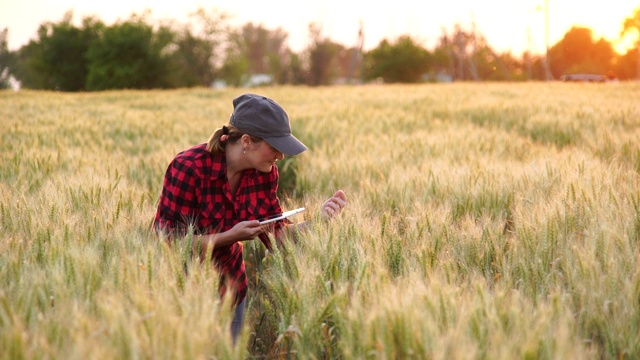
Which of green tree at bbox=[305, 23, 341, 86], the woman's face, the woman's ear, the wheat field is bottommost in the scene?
the wheat field

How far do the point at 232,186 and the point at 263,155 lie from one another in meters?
0.28

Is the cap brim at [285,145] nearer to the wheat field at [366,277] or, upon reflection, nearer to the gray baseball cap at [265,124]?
the gray baseball cap at [265,124]

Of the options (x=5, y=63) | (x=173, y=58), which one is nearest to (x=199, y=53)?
(x=173, y=58)

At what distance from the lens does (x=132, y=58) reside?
111ft

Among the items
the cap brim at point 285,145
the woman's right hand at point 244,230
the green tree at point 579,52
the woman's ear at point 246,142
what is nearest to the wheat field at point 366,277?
the woman's right hand at point 244,230

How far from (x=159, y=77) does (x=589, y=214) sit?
111ft

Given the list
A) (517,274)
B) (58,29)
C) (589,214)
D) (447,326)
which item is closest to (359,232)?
(517,274)

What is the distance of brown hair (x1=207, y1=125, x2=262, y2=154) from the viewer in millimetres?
2372

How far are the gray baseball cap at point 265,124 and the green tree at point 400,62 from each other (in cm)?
3802

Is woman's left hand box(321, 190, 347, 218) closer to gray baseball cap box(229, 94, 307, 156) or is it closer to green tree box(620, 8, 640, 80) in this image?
gray baseball cap box(229, 94, 307, 156)

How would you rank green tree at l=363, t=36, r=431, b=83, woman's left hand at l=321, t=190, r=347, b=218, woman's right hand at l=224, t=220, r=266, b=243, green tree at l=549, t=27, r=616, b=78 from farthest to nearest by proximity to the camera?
green tree at l=549, t=27, r=616, b=78
green tree at l=363, t=36, r=431, b=83
woman's left hand at l=321, t=190, r=347, b=218
woman's right hand at l=224, t=220, r=266, b=243

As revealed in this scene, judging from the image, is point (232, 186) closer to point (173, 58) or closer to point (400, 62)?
point (173, 58)

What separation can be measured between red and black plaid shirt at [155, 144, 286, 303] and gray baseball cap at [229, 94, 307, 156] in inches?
8.4

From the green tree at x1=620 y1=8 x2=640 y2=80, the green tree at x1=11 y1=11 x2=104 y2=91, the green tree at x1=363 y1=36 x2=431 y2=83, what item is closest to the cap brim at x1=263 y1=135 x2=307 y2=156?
the green tree at x1=11 y1=11 x2=104 y2=91
